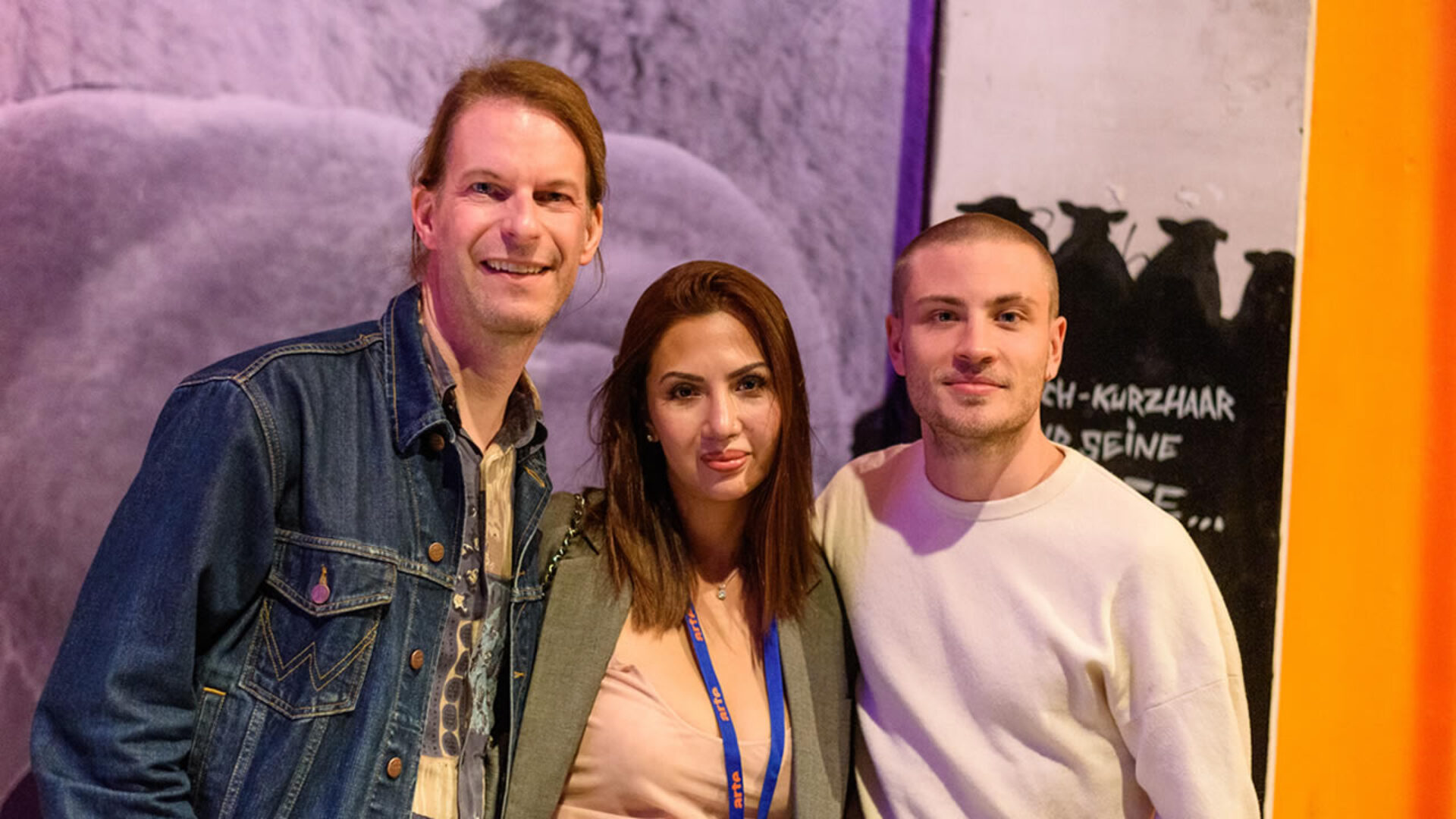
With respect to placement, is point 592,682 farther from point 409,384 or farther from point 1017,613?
point 1017,613

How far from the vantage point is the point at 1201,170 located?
2762 millimetres

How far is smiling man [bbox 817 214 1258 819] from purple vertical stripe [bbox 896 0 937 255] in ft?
1.80

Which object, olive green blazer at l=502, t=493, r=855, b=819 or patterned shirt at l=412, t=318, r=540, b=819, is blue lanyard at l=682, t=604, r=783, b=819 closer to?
olive green blazer at l=502, t=493, r=855, b=819

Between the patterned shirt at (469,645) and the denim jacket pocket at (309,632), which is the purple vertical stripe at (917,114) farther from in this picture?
the denim jacket pocket at (309,632)

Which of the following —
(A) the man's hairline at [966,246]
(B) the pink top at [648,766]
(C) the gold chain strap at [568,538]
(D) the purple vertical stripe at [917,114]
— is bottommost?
(B) the pink top at [648,766]

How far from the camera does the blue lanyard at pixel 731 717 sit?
6.69ft

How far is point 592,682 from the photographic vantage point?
2064 millimetres

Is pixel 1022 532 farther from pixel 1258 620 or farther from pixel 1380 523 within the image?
pixel 1380 523

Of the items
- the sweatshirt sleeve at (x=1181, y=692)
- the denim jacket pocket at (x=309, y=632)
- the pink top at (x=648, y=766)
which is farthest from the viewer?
the pink top at (x=648, y=766)

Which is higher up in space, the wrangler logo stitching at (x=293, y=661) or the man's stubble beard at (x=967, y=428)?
the man's stubble beard at (x=967, y=428)

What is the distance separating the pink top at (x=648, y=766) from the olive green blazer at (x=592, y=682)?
4 cm

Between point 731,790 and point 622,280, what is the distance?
127 cm

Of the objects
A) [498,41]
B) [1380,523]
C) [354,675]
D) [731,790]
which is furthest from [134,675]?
[1380,523]

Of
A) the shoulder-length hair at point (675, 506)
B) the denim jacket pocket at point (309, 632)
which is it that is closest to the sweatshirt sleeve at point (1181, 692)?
the shoulder-length hair at point (675, 506)
